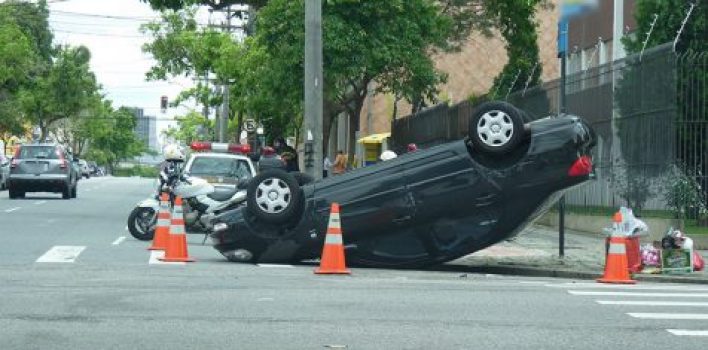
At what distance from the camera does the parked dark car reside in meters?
36.7

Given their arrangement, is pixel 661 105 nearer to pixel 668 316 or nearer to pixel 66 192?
pixel 668 316

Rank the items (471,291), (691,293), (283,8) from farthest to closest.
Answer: (283,8)
(691,293)
(471,291)

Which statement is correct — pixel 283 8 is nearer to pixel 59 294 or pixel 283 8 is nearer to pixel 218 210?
pixel 218 210

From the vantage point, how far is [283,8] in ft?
101

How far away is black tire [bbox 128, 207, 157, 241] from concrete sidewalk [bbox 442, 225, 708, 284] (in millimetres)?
5323

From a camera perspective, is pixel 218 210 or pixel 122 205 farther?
pixel 122 205

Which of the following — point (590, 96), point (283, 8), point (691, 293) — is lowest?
point (691, 293)

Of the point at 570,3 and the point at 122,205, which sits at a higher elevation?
the point at 570,3

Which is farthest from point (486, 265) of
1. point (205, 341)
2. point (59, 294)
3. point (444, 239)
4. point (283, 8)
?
point (283, 8)

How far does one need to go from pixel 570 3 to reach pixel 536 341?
29.4ft

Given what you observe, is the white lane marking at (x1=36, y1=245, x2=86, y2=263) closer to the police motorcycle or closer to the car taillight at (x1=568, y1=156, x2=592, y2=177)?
the police motorcycle

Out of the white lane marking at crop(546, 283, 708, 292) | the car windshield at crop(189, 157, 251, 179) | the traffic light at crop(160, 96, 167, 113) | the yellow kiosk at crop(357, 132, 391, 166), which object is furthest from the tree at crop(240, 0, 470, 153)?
the traffic light at crop(160, 96, 167, 113)

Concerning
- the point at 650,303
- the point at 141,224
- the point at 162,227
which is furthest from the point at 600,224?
the point at 650,303

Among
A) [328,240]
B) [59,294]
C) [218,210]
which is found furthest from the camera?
[218,210]
